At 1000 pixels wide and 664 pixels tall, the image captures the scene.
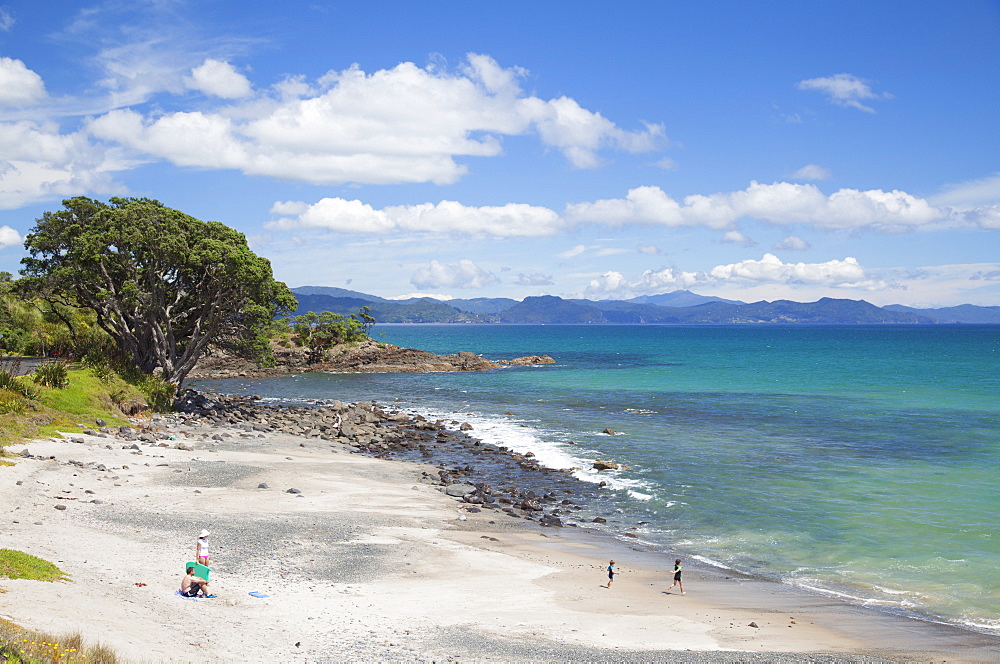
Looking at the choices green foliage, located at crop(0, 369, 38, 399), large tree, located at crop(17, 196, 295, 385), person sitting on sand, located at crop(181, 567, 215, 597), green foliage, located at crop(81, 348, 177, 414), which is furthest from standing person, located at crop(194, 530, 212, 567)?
large tree, located at crop(17, 196, 295, 385)

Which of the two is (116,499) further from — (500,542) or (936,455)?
(936,455)

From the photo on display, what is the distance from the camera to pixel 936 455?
35031mm

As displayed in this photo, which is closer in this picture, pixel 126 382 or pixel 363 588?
pixel 363 588

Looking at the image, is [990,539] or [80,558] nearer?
[80,558]

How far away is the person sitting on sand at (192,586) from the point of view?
1354cm

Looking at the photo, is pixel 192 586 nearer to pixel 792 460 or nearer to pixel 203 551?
pixel 203 551

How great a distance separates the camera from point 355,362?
297ft

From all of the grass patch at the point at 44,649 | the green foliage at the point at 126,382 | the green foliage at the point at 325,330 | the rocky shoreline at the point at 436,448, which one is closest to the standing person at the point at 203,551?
the grass patch at the point at 44,649

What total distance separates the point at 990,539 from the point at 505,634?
61.1 ft

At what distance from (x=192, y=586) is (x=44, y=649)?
17.2 ft

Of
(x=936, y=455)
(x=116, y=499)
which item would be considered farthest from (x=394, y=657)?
(x=936, y=455)

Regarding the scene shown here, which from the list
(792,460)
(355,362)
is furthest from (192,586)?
(355,362)

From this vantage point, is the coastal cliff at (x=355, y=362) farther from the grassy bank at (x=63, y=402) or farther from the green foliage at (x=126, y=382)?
the grassy bank at (x=63, y=402)

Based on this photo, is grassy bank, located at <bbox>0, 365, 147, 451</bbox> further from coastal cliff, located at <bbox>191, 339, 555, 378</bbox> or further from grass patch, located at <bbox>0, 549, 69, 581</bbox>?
coastal cliff, located at <bbox>191, 339, 555, 378</bbox>
